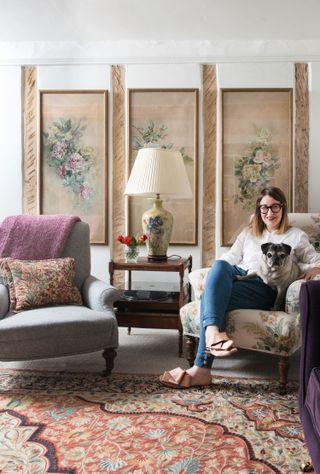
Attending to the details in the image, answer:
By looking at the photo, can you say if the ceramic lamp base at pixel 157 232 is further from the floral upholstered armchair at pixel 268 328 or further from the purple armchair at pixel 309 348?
the purple armchair at pixel 309 348

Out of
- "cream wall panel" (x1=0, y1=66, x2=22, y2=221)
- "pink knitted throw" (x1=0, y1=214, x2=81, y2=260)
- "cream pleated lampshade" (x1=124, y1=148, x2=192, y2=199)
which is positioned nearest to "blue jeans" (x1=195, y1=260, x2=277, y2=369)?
"cream pleated lampshade" (x1=124, y1=148, x2=192, y2=199)

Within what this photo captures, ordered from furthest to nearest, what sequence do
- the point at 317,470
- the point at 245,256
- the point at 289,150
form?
the point at 289,150 < the point at 245,256 < the point at 317,470

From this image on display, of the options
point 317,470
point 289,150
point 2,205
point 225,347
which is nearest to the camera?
point 317,470

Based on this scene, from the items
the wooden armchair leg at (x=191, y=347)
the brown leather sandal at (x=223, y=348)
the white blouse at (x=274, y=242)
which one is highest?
the white blouse at (x=274, y=242)

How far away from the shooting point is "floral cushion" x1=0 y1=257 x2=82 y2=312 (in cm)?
288

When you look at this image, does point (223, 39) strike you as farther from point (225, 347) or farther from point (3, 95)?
point (225, 347)

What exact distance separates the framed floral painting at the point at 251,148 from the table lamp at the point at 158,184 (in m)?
0.68

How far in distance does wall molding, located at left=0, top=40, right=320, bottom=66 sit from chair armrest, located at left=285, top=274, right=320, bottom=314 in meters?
2.18

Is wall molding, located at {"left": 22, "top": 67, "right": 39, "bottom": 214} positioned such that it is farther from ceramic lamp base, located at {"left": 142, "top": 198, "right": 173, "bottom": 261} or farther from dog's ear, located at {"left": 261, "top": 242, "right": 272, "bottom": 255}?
dog's ear, located at {"left": 261, "top": 242, "right": 272, "bottom": 255}

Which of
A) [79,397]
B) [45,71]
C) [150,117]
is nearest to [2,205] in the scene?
[45,71]

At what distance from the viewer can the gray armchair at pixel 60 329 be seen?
2.52 meters

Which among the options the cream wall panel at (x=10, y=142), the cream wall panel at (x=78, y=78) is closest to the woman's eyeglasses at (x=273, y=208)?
the cream wall panel at (x=78, y=78)

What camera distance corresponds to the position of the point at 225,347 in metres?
2.43

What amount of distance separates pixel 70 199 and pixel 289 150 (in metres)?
1.89
